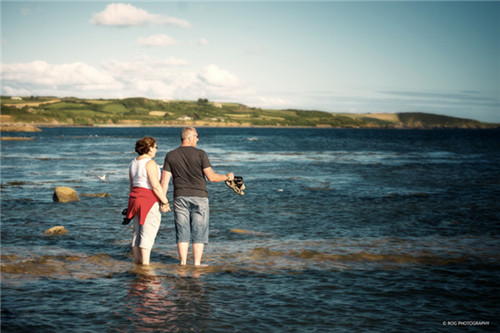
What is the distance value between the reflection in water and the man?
2.86 ft

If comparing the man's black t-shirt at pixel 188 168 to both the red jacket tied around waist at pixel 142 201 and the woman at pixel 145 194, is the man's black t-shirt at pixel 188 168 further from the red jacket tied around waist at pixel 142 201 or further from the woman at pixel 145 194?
the red jacket tied around waist at pixel 142 201

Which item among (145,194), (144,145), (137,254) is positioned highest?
(144,145)

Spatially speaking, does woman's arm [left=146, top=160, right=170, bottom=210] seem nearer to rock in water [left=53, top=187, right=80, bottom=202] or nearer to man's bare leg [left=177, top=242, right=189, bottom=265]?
man's bare leg [left=177, top=242, right=189, bottom=265]

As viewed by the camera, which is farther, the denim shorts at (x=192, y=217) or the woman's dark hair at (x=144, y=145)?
the denim shorts at (x=192, y=217)

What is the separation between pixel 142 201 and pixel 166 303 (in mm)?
2103

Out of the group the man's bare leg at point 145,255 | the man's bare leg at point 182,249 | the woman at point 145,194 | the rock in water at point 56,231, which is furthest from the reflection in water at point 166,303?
the rock in water at point 56,231

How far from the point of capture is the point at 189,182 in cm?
867

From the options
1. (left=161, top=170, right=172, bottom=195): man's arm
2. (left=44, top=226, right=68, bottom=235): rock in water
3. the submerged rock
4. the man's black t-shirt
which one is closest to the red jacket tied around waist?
(left=161, top=170, right=172, bottom=195): man's arm

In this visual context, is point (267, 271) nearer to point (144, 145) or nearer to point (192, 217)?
point (192, 217)

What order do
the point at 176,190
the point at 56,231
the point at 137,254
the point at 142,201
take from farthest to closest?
the point at 56,231 < the point at 137,254 < the point at 176,190 < the point at 142,201

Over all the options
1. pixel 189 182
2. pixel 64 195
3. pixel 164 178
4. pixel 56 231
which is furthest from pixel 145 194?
pixel 64 195

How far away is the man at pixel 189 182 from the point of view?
8531mm

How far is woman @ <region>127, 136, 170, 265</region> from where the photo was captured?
8.34 m

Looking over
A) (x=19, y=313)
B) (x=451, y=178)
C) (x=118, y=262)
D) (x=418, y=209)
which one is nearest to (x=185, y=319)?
(x=19, y=313)
